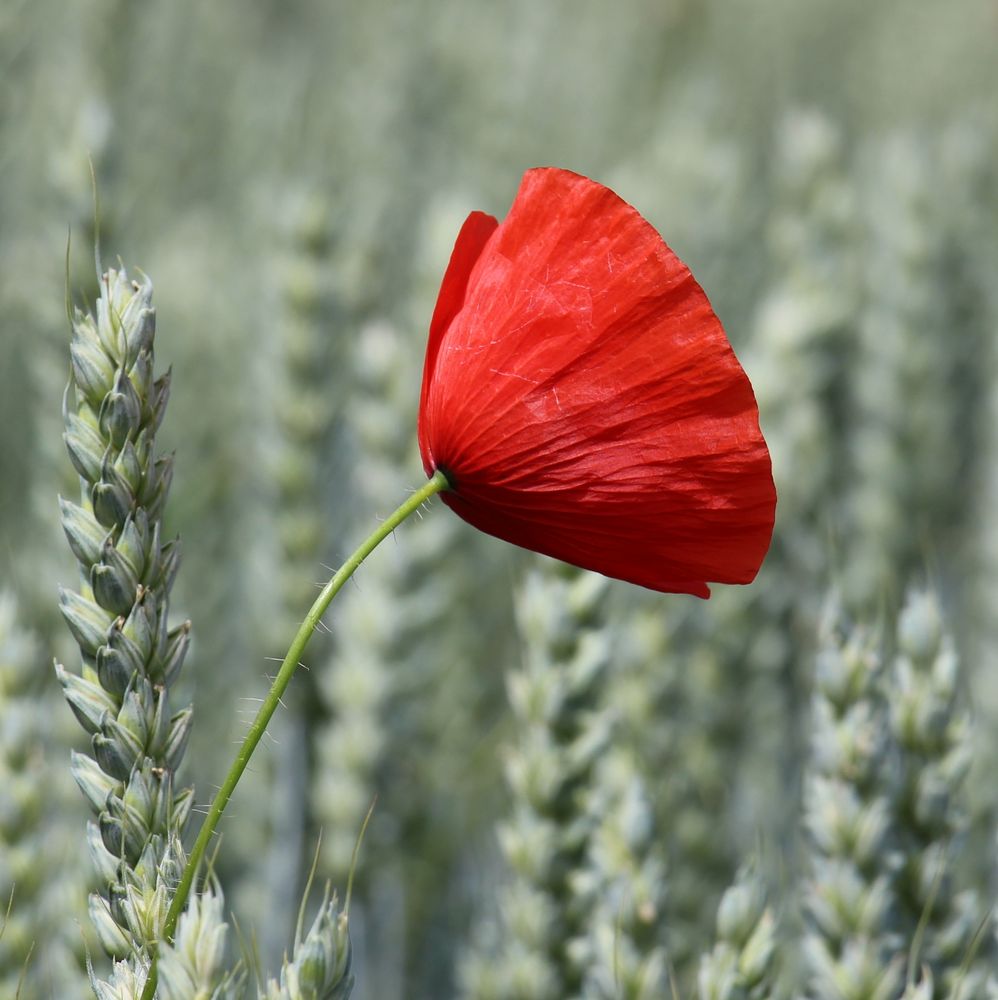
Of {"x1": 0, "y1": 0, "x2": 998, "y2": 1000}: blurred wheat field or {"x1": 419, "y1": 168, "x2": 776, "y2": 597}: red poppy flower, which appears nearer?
{"x1": 419, "y1": 168, "x2": 776, "y2": 597}: red poppy flower

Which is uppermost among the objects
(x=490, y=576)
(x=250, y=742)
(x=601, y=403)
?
(x=490, y=576)

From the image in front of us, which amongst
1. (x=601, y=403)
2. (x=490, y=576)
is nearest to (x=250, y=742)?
(x=601, y=403)

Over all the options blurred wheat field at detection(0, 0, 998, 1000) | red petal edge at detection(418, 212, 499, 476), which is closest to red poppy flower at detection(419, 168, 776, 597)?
red petal edge at detection(418, 212, 499, 476)

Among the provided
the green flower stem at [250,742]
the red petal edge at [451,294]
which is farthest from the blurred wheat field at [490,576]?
the red petal edge at [451,294]

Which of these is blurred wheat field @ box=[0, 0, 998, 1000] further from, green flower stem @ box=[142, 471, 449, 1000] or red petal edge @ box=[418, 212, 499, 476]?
red petal edge @ box=[418, 212, 499, 476]

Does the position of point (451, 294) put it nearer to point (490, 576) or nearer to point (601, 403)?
point (601, 403)

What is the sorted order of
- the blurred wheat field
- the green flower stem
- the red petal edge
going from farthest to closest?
the blurred wheat field → the red petal edge → the green flower stem

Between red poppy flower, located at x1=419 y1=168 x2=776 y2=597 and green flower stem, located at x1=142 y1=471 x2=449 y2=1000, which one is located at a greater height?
red poppy flower, located at x1=419 y1=168 x2=776 y2=597
